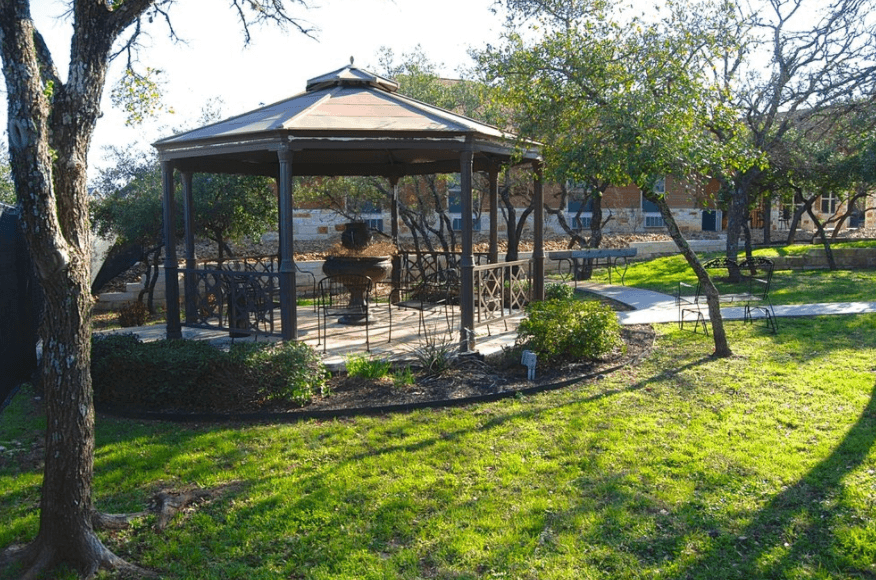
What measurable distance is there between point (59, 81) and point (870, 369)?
8091 millimetres

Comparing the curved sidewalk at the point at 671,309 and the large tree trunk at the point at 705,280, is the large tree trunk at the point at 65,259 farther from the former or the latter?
the curved sidewalk at the point at 671,309

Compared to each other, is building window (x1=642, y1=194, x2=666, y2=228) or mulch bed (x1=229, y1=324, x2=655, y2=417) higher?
building window (x1=642, y1=194, x2=666, y2=228)

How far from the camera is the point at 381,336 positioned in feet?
30.6

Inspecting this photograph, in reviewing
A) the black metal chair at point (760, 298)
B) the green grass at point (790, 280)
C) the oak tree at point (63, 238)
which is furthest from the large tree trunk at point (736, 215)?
the oak tree at point (63, 238)

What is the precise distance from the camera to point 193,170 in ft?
32.0

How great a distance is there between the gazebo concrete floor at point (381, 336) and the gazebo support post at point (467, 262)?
221mm

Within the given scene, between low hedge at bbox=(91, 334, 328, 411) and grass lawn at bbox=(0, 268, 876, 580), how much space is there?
0.37 meters

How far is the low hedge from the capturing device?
673cm

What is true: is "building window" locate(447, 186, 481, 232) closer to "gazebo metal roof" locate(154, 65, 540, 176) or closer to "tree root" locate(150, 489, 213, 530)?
"gazebo metal roof" locate(154, 65, 540, 176)

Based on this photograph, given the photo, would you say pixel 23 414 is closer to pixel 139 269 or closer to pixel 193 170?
pixel 193 170

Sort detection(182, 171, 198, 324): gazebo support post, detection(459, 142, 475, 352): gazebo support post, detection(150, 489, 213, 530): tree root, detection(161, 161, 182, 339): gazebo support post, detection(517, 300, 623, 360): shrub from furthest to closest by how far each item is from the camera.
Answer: detection(182, 171, 198, 324): gazebo support post
detection(161, 161, 182, 339): gazebo support post
detection(459, 142, 475, 352): gazebo support post
detection(517, 300, 623, 360): shrub
detection(150, 489, 213, 530): tree root

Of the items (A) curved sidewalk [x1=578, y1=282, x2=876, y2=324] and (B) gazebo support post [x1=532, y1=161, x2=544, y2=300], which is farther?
(A) curved sidewalk [x1=578, y1=282, x2=876, y2=324]

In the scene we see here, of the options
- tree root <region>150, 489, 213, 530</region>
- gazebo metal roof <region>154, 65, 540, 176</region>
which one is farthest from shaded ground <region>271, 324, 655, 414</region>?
gazebo metal roof <region>154, 65, 540, 176</region>

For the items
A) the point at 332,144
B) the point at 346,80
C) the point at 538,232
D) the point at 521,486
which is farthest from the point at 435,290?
the point at 521,486
